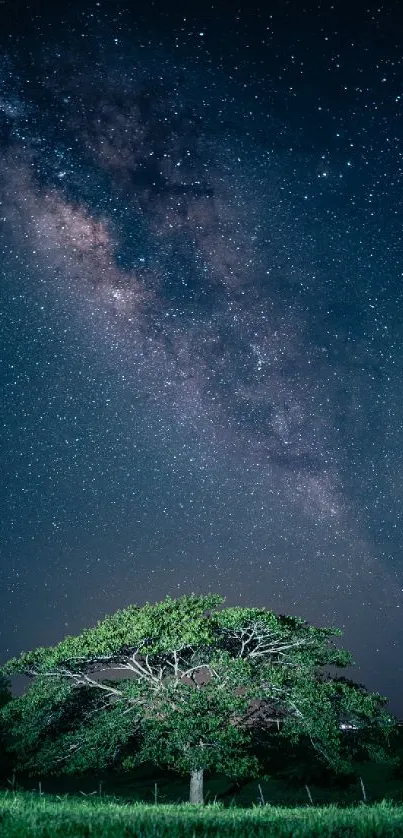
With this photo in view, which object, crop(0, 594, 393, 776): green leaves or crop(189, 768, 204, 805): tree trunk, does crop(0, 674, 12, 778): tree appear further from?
crop(189, 768, 204, 805): tree trunk

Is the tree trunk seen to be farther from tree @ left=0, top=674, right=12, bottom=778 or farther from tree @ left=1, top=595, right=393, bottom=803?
tree @ left=0, top=674, right=12, bottom=778

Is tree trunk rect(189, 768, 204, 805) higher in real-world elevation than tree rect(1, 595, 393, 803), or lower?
lower

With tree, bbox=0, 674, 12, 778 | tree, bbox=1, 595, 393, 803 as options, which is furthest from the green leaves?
tree, bbox=0, 674, 12, 778

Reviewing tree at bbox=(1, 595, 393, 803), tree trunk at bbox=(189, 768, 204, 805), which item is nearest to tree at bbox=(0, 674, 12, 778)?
tree at bbox=(1, 595, 393, 803)

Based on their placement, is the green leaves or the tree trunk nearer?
the green leaves

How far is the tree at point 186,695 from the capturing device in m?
18.3

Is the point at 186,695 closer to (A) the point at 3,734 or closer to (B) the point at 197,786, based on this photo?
(B) the point at 197,786

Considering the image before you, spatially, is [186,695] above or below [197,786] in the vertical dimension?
above

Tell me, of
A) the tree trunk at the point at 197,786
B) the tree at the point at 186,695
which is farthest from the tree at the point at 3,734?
the tree trunk at the point at 197,786

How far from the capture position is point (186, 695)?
19.3 metres

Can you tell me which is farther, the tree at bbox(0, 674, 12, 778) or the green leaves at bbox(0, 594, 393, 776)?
the tree at bbox(0, 674, 12, 778)

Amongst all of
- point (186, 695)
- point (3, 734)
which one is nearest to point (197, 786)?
point (186, 695)

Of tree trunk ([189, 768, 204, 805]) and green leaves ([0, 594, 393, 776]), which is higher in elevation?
green leaves ([0, 594, 393, 776])

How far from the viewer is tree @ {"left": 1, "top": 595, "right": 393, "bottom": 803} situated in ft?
59.9
